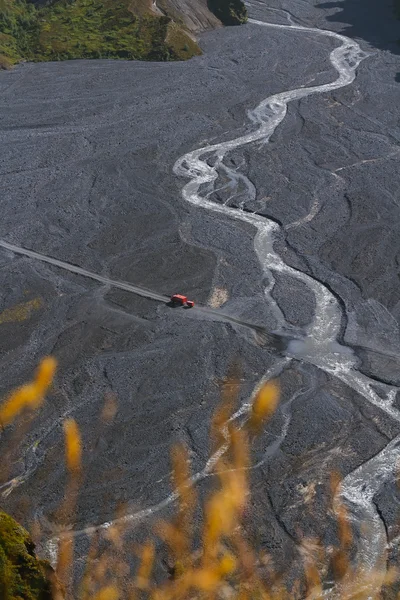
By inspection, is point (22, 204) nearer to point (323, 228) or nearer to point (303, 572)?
point (323, 228)

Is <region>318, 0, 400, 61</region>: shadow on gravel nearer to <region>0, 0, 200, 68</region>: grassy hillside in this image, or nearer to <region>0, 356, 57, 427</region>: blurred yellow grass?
<region>0, 0, 200, 68</region>: grassy hillside

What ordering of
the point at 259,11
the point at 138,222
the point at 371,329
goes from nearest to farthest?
the point at 371,329 → the point at 138,222 → the point at 259,11

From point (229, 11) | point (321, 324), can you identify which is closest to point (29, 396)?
point (321, 324)

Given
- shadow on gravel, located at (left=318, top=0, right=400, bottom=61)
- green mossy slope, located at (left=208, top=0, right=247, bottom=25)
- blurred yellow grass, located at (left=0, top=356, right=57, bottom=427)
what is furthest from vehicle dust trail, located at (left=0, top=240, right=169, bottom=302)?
shadow on gravel, located at (left=318, top=0, right=400, bottom=61)

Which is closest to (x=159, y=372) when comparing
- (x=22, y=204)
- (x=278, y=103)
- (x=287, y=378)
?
(x=287, y=378)

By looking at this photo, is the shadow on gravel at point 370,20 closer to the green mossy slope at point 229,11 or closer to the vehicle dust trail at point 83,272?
the green mossy slope at point 229,11

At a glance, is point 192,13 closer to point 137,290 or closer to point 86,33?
point 86,33
